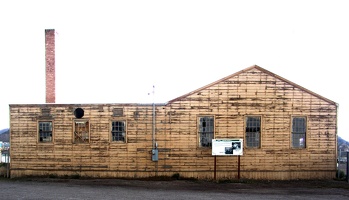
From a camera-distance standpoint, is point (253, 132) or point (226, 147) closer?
point (226, 147)

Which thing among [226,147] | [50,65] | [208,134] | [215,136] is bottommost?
[226,147]

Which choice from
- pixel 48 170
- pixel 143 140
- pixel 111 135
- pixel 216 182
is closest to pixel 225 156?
pixel 216 182

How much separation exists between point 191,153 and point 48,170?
8.45 meters

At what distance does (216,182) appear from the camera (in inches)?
637

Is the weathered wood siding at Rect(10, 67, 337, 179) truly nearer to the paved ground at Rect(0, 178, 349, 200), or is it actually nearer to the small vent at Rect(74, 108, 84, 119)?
the small vent at Rect(74, 108, 84, 119)

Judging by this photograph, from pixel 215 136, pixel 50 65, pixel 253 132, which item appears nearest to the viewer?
pixel 215 136

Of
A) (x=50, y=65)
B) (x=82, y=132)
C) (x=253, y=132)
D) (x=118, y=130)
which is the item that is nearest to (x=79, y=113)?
(x=82, y=132)

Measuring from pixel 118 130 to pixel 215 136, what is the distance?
5.65 metres

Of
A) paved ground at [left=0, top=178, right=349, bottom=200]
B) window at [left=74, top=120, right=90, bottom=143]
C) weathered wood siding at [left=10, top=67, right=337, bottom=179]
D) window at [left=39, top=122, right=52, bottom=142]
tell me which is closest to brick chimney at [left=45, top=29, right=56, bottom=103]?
weathered wood siding at [left=10, top=67, right=337, bottom=179]

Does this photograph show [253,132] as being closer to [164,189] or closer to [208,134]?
[208,134]

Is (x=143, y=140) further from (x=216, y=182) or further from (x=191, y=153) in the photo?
(x=216, y=182)

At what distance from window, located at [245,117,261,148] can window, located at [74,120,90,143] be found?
9.29 meters

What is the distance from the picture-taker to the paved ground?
12586 millimetres

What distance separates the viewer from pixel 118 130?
17.5 m
